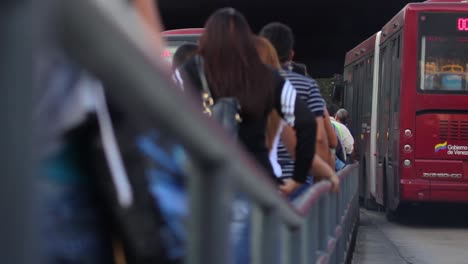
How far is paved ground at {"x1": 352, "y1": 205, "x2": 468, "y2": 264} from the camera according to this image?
10875 millimetres

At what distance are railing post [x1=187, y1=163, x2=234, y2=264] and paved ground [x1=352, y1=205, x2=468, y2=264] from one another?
880 cm

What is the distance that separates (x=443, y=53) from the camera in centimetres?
1502

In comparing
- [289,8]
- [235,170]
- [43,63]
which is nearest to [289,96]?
[235,170]

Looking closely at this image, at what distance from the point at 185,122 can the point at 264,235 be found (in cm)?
158

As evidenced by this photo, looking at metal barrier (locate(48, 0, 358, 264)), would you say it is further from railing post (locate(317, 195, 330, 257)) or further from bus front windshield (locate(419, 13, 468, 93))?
bus front windshield (locate(419, 13, 468, 93))

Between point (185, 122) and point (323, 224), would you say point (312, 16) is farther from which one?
point (185, 122)

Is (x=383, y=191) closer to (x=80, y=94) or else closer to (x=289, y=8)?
(x=80, y=94)

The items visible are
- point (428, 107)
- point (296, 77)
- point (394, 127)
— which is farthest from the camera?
point (394, 127)

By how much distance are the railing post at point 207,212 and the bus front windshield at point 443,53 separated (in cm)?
1330

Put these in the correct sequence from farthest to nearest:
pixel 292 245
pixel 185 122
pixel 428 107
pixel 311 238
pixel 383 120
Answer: pixel 383 120 < pixel 428 107 < pixel 311 238 < pixel 292 245 < pixel 185 122

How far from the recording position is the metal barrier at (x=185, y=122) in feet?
3.78

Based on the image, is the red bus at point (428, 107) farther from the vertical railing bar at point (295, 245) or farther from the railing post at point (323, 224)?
the vertical railing bar at point (295, 245)

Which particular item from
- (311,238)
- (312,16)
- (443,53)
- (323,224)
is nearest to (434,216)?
(443,53)

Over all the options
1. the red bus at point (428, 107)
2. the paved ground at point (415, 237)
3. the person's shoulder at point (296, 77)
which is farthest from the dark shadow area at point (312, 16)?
the person's shoulder at point (296, 77)
